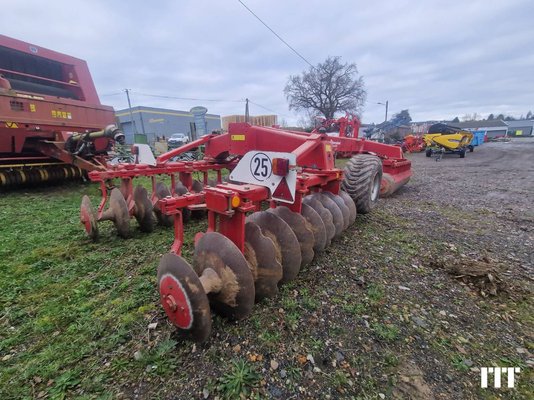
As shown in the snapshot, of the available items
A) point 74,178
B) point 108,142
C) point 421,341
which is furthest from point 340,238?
point 74,178

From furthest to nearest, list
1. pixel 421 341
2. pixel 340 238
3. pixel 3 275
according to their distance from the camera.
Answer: pixel 340 238 → pixel 3 275 → pixel 421 341

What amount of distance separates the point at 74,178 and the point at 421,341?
842 cm

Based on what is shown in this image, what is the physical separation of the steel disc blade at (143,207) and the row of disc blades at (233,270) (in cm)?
195

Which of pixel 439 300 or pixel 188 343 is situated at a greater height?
pixel 188 343

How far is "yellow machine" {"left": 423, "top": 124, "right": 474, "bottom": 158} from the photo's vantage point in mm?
17062

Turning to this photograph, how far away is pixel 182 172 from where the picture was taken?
4336mm

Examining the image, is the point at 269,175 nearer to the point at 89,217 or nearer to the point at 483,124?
the point at 89,217

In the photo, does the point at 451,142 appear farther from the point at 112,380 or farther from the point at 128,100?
the point at 128,100

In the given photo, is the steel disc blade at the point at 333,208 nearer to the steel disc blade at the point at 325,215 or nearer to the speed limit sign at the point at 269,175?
the steel disc blade at the point at 325,215

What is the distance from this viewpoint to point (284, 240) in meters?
2.27

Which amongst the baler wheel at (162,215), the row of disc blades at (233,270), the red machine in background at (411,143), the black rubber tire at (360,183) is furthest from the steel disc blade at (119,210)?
the red machine in background at (411,143)

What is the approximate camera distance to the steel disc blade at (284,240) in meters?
2.26

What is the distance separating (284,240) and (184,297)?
955 millimetres

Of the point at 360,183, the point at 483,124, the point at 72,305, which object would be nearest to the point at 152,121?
the point at 360,183
